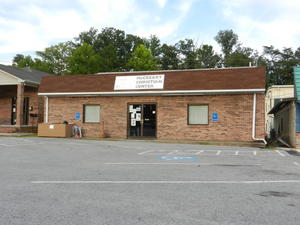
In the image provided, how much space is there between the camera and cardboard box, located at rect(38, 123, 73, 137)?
70.2 ft

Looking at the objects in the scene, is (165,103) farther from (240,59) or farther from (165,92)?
(240,59)

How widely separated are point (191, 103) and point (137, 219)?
615 inches

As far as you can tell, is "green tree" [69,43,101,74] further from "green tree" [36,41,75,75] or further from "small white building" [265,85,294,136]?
"small white building" [265,85,294,136]

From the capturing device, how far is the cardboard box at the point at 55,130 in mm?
21391

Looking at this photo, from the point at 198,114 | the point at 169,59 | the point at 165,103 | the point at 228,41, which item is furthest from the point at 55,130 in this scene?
the point at 228,41

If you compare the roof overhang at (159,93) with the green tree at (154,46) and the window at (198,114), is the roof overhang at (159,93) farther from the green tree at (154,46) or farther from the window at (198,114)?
the green tree at (154,46)

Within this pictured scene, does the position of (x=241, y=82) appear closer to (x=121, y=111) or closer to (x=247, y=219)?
(x=121, y=111)

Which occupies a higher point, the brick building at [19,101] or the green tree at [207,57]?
→ the green tree at [207,57]

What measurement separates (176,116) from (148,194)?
14.2 metres

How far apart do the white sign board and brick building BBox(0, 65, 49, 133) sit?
27.6 ft

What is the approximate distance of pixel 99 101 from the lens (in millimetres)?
21922

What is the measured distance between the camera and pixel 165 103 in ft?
66.3

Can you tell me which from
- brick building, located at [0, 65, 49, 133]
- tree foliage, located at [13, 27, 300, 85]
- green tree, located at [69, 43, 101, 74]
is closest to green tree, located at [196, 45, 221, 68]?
tree foliage, located at [13, 27, 300, 85]

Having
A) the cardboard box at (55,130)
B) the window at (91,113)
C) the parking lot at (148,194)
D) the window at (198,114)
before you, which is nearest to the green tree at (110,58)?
the window at (91,113)
